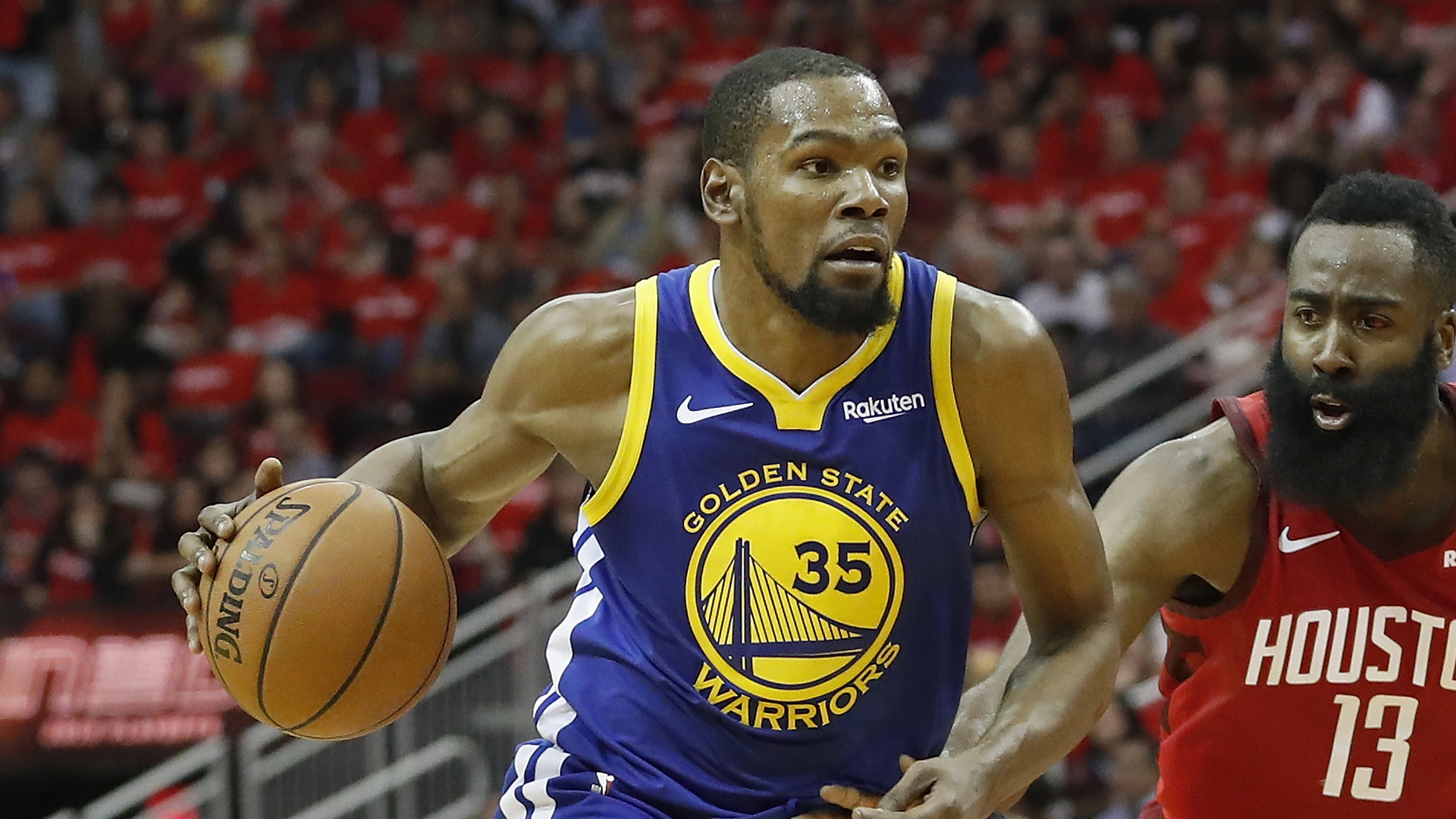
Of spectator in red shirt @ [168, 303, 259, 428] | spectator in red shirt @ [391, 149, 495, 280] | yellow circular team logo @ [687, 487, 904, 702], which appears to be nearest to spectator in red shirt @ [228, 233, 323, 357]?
spectator in red shirt @ [168, 303, 259, 428]

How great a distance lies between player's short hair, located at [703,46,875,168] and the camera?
3.25m

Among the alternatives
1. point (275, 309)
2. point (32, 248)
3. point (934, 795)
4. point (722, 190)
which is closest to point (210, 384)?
point (275, 309)

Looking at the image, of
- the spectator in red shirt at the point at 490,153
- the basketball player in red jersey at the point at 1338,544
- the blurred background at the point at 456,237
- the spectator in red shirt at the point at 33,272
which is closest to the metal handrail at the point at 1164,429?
the blurred background at the point at 456,237

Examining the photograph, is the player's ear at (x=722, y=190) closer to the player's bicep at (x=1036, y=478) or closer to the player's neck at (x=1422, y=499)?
the player's bicep at (x=1036, y=478)

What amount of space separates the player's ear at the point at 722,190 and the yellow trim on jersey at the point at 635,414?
197 millimetres

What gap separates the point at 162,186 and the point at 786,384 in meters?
9.85

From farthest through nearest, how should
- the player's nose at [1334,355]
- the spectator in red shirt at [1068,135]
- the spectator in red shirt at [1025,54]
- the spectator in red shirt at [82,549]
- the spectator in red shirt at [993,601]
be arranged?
the spectator in red shirt at [1025,54]
the spectator in red shirt at [1068,135]
the spectator in red shirt at [82,549]
the spectator in red shirt at [993,601]
the player's nose at [1334,355]

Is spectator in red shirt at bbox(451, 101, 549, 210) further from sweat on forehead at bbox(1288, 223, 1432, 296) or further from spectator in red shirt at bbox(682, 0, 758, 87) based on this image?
sweat on forehead at bbox(1288, 223, 1432, 296)

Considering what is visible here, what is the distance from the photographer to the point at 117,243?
12.0 metres

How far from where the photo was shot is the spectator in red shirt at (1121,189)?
10367 mm

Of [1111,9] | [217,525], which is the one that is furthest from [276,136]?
[217,525]

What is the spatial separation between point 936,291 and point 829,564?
1.81 feet

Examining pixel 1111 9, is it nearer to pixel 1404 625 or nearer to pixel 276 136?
pixel 276 136

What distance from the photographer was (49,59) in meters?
13.3
